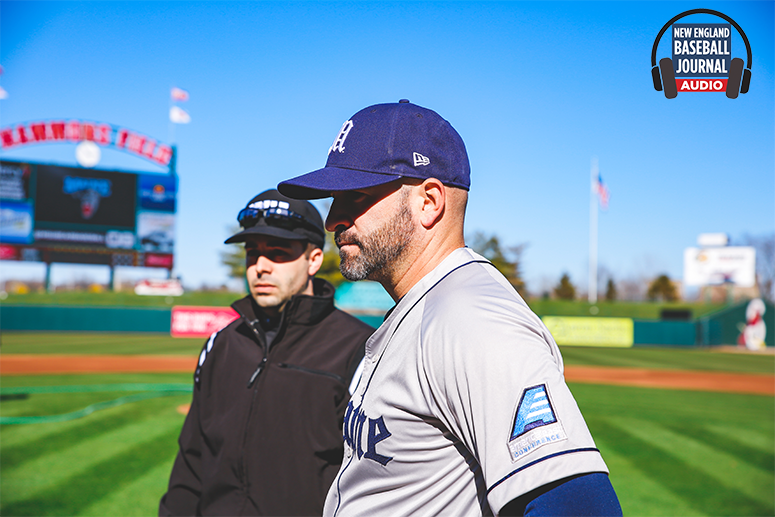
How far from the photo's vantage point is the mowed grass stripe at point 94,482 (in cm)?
446

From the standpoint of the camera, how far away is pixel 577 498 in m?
0.88

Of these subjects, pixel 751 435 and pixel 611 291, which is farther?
pixel 611 291

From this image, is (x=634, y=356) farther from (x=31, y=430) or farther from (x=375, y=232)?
(x=375, y=232)

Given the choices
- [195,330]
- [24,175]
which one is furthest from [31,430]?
[24,175]

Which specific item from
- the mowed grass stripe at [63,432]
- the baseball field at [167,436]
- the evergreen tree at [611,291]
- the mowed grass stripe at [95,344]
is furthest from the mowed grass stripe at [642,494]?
the evergreen tree at [611,291]

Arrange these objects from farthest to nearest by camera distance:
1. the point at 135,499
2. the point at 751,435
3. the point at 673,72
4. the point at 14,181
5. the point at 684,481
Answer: the point at 14,181 → the point at 751,435 → the point at 684,481 → the point at 135,499 → the point at 673,72

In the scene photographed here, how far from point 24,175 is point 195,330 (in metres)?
10.6

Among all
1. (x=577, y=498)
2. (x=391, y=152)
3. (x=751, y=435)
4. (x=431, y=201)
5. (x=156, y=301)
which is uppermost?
(x=391, y=152)

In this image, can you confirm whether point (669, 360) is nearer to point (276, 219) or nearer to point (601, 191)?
point (601, 191)

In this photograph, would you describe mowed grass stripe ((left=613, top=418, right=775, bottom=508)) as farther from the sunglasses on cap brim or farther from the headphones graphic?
the sunglasses on cap brim

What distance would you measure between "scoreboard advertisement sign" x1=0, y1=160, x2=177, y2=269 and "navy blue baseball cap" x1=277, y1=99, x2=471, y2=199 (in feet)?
86.4

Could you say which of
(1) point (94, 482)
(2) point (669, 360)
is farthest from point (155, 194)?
(2) point (669, 360)

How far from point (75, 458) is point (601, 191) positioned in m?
31.5

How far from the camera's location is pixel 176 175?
85.8ft
